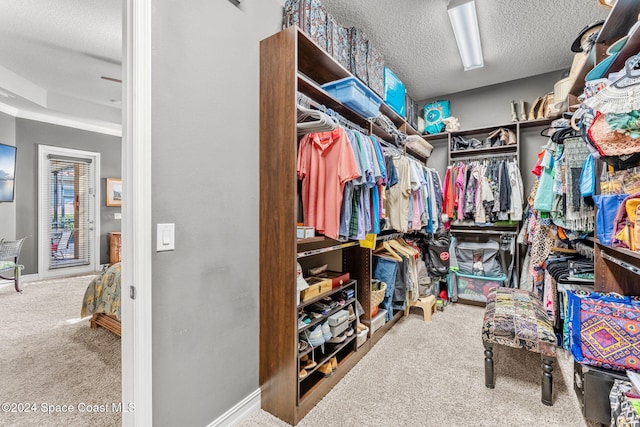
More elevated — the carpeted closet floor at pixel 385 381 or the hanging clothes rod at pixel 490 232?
the hanging clothes rod at pixel 490 232

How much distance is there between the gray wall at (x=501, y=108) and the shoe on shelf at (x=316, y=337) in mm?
3196

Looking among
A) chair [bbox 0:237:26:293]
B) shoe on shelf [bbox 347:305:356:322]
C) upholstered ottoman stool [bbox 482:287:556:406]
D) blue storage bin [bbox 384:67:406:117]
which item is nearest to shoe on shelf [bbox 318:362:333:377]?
shoe on shelf [bbox 347:305:356:322]

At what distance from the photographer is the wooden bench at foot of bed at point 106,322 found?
8.38 feet

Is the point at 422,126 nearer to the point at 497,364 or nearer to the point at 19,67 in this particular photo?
the point at 497,364

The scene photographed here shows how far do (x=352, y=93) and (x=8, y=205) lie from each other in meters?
5.56

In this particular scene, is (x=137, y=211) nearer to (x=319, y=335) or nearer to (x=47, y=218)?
(x=319, y=335)

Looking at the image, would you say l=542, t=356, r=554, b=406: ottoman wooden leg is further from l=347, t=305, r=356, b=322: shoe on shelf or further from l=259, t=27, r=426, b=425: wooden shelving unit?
l=259, t=27, r=426, b=425: wooden shelving unit

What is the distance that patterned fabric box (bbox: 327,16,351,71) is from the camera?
2041 millimetres

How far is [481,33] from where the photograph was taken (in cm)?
257

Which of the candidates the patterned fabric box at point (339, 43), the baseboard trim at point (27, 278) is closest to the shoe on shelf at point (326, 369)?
the patterned fabric box at point (339, 43)

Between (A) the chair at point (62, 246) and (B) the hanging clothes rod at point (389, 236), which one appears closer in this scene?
(B) the hanging clothes rod at point (389, 236)

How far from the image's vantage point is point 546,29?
8.20 ft

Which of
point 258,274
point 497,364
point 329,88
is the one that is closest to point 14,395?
point 258,274

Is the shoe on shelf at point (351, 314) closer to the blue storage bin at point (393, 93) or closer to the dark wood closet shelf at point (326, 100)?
the dark wood closet shelf at point (326, 100)
